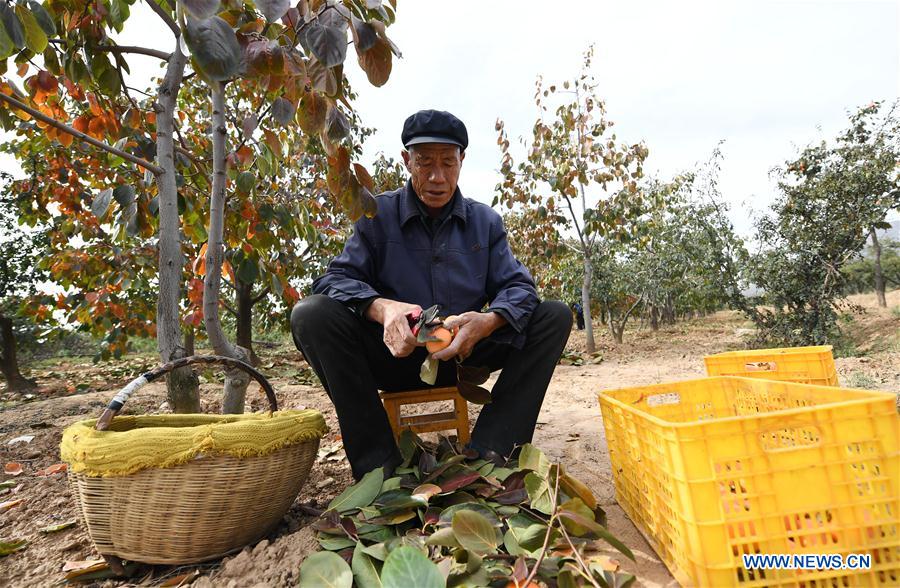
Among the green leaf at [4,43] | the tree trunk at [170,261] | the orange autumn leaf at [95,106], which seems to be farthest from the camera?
the orange autumn leaf at [95,106]

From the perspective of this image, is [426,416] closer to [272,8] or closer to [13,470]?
[272,8]

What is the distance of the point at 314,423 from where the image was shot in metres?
1.45

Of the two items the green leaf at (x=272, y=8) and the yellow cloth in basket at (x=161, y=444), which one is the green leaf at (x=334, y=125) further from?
the yellow cloth in basket at (x=161, y=444)

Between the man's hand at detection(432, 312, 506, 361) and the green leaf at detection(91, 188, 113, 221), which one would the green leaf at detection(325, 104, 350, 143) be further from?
the green leaf at detection(91, 188, 113, 221)

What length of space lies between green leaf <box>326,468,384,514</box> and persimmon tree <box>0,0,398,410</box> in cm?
83

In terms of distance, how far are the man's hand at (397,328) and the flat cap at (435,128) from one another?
644mm

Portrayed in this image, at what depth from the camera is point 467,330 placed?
1.54m

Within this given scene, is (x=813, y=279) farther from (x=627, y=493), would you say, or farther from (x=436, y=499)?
(x=436, y=499)

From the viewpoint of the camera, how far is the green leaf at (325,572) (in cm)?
106

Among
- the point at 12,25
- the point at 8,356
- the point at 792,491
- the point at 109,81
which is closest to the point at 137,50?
the point at 109,81

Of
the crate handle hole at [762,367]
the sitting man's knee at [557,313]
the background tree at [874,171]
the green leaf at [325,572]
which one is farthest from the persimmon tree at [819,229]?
the green leaf at [325,572]

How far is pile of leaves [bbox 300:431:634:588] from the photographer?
1.01 meters

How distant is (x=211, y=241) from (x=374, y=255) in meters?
0.61

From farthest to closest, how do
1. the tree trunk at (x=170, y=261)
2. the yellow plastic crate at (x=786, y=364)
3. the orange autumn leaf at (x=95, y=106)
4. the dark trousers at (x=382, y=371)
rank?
1. the orange autumn leaf at (x=95, y=106)
2. the yellow plastic crate at (x=786, y=364)
3. the tree trunk at (x=170, y=261)
4. the dark trousers at (x=382, y=371)
